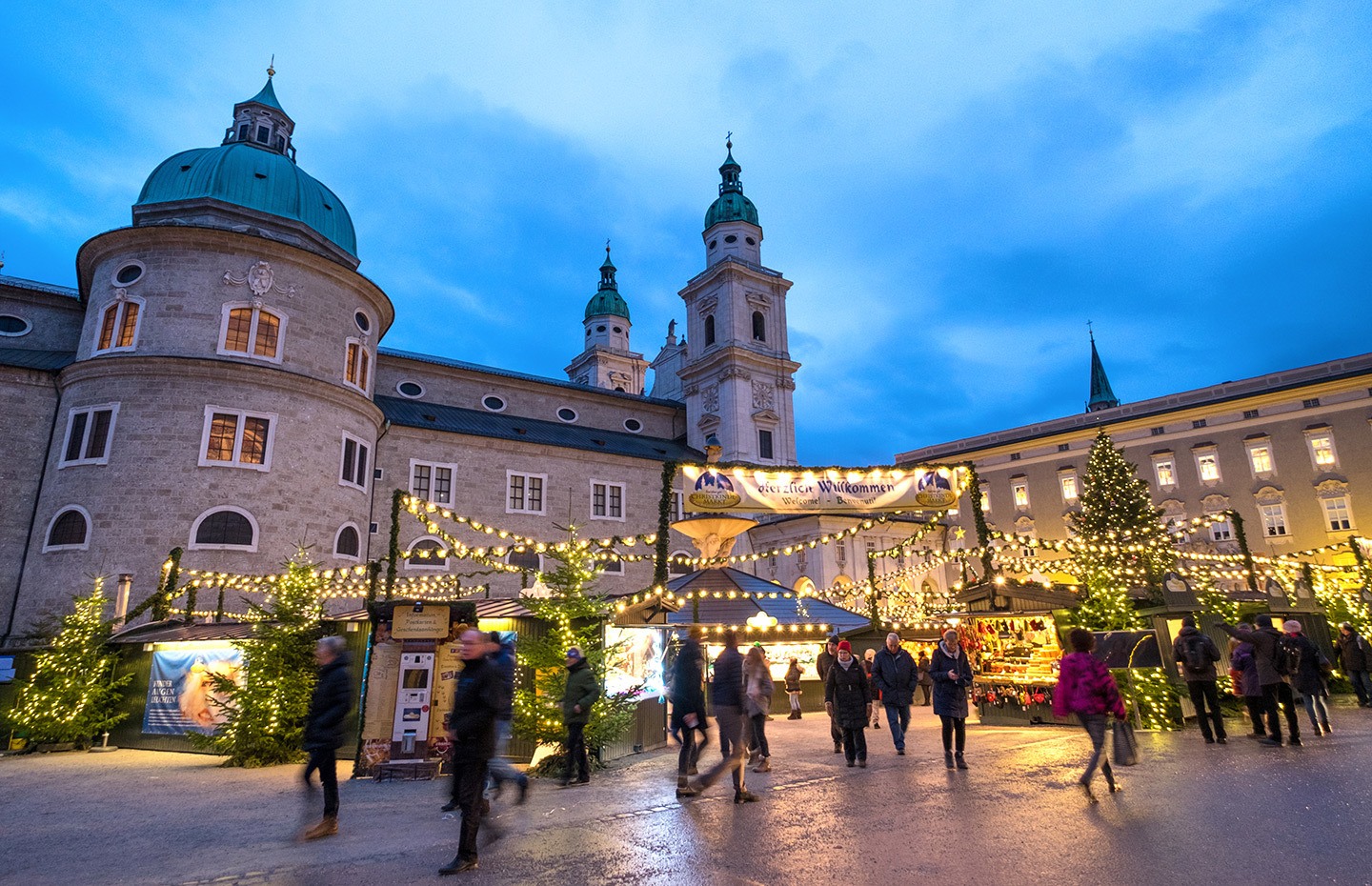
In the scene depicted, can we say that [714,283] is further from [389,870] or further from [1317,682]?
[389,870]

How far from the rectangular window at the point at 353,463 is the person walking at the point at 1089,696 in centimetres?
2761

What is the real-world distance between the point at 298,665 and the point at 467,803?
27.9ft

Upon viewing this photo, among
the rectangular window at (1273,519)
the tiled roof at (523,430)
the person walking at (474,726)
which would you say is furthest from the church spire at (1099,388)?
the person walking at (474,726)

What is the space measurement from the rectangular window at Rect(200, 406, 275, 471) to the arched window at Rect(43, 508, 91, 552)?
152 inches

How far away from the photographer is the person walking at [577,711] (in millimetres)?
9469

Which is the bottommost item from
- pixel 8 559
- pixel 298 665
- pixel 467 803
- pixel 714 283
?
pixel 467 803

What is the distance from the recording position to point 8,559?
24750mm

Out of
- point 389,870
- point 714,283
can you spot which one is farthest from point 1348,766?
point 714,283

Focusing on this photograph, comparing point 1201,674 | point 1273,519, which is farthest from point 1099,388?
point 1201,674

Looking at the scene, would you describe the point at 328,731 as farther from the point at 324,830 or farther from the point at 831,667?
the point at 831,667

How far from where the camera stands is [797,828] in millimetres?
6602

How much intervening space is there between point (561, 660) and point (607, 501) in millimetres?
28344

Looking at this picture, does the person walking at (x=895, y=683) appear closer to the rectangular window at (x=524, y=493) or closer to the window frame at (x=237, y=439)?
the window frame at (x=237, y=439)

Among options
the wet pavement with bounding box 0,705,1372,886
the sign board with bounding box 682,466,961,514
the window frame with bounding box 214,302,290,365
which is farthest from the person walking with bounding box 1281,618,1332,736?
the window frame with bounding box 214,302,290,365
